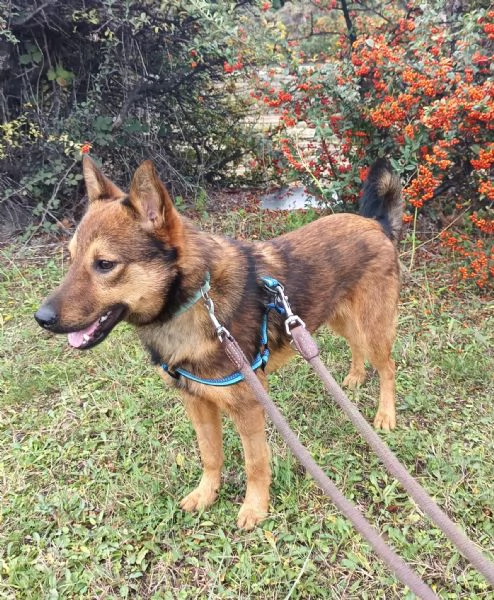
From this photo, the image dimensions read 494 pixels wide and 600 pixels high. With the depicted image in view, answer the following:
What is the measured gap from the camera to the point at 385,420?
3402 mm

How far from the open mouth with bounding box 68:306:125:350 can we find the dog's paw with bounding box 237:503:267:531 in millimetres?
1422

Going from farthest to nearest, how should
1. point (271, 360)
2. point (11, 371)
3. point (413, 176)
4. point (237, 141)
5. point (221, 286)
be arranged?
point (237, 141), point (413, 176), point (11, 371), point (271, 360), point (221, 286)

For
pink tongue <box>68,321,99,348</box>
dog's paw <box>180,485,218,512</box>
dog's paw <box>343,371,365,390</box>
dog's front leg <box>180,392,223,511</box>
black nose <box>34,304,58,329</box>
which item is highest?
black nose <box>34,304,58,329</box>

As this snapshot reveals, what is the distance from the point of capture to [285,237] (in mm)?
3059

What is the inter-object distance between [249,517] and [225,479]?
1.16ft

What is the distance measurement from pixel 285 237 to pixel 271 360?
0.82m

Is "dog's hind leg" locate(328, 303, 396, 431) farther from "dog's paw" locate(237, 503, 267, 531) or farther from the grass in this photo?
"dog's paw" locate(237, 503, 267, 531)

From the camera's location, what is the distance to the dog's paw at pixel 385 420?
337cm

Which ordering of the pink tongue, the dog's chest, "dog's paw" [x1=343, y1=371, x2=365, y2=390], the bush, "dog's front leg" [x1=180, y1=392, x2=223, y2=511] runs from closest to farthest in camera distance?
the pink tongue, the dog's chest, "dog's front leg" [x1=180, y1=392, x2=223, y2=511], "dog's paw" [x1=343, y1=371, x2=365, y2=390], the bush

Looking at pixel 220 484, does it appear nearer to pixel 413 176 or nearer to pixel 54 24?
pixel 413 176

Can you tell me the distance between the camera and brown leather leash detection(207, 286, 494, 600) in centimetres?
131

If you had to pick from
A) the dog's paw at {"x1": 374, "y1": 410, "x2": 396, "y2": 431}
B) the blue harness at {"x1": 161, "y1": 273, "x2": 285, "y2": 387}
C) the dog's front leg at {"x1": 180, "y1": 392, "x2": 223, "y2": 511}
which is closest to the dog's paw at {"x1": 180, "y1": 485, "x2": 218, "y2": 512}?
the dog's front leg at {"x1": 180, "y1": 392, "x2": 223, "y2": 511}

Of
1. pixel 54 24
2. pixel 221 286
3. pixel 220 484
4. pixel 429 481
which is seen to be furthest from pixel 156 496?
pixel 54 24

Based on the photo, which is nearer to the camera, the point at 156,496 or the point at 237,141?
the point at 156,496
